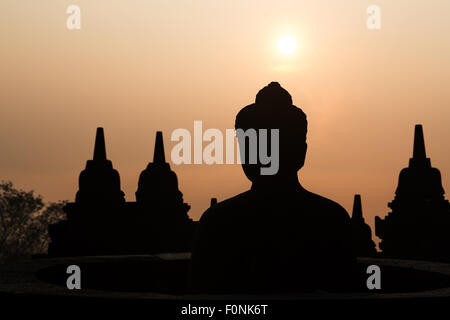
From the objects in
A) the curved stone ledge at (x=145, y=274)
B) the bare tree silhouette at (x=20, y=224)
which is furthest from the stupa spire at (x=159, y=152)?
the bare tree silhouette at (x=20, y=224)

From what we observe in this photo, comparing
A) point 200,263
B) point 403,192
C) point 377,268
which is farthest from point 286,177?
point 403,192

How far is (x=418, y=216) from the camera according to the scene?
20.7 meters

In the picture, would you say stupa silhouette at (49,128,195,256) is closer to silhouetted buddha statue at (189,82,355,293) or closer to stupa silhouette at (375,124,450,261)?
stupa silhouette at (375,124,450,261)

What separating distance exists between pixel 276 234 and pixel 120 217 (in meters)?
13.6

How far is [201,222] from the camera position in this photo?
29.3 ft

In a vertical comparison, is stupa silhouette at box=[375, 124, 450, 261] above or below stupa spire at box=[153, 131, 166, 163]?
below

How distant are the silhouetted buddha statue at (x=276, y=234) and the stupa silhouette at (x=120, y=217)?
12354 millimetres

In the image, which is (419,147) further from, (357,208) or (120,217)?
(120,217)

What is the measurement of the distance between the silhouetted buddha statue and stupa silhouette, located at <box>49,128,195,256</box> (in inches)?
486

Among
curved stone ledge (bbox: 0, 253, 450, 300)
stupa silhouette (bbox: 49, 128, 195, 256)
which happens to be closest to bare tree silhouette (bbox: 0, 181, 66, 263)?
stupa silhouette (bbox: 49, 128, 195, 256)

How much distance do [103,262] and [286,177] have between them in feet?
10.7

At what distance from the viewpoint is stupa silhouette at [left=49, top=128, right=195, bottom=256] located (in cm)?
2125
